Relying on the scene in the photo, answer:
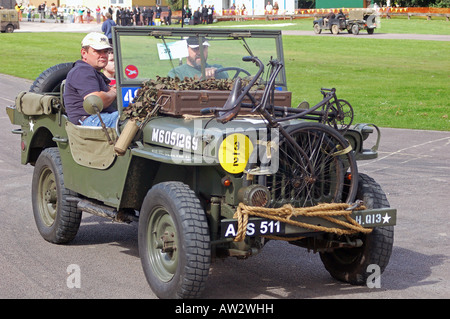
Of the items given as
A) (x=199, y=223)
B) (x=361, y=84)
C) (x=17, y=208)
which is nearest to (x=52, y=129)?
(x=17, y=208)

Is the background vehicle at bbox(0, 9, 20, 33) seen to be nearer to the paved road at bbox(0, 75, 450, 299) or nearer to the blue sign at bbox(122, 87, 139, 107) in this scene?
the paved road at bbox(0, 75, 450, 299)

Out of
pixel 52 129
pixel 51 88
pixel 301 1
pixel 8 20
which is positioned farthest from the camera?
pixel 301 1

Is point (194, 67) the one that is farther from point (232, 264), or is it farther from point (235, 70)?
point (232, 264)

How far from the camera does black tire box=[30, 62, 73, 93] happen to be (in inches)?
327

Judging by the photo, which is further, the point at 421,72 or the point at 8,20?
the point at 8,20

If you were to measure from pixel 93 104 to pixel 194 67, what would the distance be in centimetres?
95

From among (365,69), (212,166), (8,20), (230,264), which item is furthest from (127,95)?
(8,20)

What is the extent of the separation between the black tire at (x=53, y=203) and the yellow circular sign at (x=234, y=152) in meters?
2.30

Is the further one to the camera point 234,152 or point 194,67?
point 194,67

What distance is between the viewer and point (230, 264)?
6906 mm

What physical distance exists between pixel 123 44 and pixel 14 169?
Answer: 516 centimetres

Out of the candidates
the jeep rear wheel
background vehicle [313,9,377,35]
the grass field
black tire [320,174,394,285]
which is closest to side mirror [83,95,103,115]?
black tire [320,174,394,285]
